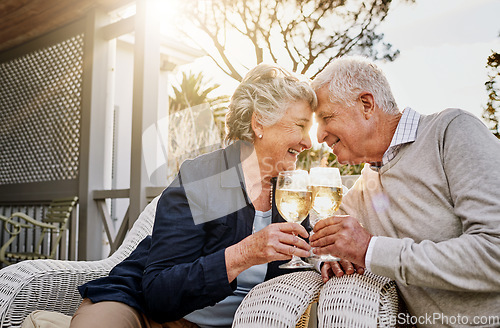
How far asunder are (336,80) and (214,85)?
10479mm

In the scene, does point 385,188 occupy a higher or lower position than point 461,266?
higher

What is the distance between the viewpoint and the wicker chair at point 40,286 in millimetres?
1830

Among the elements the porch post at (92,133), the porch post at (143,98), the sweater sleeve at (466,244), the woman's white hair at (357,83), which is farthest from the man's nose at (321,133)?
the porch post at (92,133)

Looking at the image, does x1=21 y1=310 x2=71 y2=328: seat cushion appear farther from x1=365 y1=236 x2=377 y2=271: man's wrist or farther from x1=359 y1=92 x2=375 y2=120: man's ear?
x1=359 y1=92 x2=375 y2=120: man's ear

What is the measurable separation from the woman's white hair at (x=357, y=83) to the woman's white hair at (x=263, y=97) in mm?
111

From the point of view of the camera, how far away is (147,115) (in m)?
4.10

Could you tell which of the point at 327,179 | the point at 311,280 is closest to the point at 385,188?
the point at 327,179

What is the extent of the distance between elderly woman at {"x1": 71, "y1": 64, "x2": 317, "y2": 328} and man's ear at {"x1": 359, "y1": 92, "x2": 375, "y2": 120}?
206 millimetres

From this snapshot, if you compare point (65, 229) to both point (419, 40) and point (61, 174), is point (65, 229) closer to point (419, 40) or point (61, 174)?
point (61, 174)

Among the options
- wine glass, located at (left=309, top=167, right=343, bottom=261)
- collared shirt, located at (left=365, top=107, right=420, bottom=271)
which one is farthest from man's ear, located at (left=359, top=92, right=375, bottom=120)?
wine glass, located at (left=309, top=167, right=343, bottom=261)

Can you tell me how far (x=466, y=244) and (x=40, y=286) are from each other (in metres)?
1.69

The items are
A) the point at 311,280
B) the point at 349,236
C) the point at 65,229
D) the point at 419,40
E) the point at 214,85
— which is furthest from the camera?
the point at 214,85

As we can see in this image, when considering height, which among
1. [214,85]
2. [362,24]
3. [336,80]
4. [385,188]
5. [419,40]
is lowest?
[385,188]

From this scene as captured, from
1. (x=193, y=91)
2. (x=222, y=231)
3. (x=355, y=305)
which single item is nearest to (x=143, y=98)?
(x=222, y=231)
